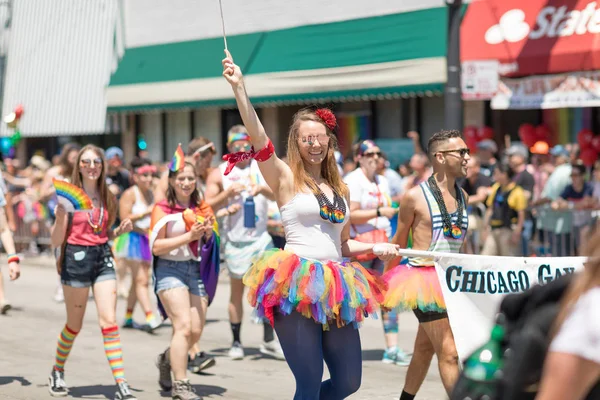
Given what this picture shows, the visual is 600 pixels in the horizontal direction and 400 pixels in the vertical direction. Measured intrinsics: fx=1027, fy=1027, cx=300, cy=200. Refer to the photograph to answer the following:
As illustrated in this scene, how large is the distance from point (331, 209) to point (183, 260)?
2294 millimetres

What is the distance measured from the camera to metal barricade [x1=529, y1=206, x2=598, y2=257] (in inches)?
504

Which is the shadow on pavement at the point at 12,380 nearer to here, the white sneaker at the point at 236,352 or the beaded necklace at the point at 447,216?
the white sneaker at the point at 236,352

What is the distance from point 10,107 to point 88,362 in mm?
19718

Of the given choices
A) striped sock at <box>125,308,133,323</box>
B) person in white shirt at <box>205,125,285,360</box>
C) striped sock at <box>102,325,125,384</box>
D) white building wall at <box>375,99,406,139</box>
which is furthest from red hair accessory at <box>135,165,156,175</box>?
white building wall at <box>375,99,406,139</box>

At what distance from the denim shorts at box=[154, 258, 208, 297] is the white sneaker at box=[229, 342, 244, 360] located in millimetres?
2039

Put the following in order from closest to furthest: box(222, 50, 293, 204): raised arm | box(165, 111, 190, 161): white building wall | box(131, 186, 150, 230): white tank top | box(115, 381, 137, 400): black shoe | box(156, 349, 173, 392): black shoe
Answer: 1. box(222, 50, 293, 204): raised arm
2. box(115, 381, 137, 400): black shoe
3. box(156, 349, 173, 392): black shoe
4. box(131, 186, 150, 230): white tank top
5. box(165, 111, 190, 161): white building wall

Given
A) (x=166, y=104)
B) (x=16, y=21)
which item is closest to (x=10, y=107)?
(x=16, y=21)

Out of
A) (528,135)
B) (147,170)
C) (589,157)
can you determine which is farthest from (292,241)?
(528,135)

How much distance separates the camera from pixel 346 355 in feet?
17.9

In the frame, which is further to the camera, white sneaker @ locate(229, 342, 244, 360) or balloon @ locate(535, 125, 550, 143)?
balloon @ locate(535, 125, 550, 143)

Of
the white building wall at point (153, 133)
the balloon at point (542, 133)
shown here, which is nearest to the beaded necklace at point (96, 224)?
the balloon at point (542, 133)

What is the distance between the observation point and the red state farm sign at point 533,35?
1478 cm

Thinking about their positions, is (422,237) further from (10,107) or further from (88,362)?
(10,107)

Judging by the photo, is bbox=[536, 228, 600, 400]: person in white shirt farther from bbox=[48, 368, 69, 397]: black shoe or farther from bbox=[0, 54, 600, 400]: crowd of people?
bbox=[48, 368, 69, 397]: black shoe
